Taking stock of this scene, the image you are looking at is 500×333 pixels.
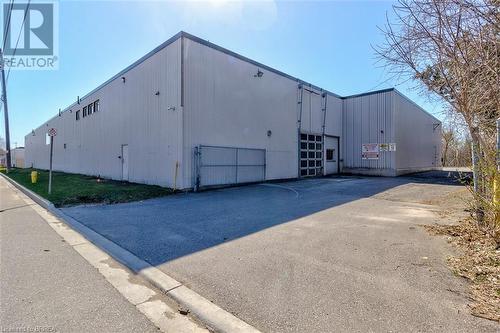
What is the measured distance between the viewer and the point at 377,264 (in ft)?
13.9

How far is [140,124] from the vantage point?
15977mm

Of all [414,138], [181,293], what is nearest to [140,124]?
[181,293]

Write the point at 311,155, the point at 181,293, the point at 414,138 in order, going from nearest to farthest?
1. the point at 181,293
2. the point at 311,155
3. the point at 414,138

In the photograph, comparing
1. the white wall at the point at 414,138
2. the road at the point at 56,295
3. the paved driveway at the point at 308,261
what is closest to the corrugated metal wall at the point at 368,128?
the white wall at the point at 414,138

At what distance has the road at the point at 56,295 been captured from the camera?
2.87 meters

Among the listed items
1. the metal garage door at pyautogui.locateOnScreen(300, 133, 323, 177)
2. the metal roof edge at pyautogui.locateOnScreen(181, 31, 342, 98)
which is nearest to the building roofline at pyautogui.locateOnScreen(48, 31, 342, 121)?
the metal roof edge at pyautogui.locateOnScreen(181, 31, 342, 98)

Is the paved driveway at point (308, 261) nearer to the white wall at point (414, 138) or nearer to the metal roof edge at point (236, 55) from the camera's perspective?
the metal roof edge at point (236, 55)

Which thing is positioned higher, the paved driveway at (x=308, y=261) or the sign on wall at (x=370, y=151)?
the sign on wall at (x=370, y=151)

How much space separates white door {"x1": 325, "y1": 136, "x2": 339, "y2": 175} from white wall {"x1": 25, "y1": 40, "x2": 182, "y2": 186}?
12.8 m

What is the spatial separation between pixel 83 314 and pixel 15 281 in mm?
1557

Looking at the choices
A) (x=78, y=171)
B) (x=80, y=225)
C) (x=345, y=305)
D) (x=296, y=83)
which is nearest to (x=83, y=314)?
(x=345, y=305)

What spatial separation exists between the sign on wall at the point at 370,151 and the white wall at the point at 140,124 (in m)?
15.0

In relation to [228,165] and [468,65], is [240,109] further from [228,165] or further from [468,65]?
[468,65]

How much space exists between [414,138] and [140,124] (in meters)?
22.0
